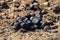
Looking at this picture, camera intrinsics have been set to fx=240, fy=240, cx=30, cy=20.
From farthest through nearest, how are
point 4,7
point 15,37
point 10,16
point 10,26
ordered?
point 4,7, point 10,16, point 10,26, point 15,37

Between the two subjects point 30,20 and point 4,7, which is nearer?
point 30,20

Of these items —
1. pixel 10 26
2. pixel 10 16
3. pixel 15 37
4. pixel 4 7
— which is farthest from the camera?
pixel 4 7

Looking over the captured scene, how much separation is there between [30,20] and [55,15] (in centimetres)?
61

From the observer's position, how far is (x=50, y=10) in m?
5.52

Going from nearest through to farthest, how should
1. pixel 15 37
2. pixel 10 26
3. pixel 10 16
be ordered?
pixel 15 37, pixel 10 26, pixel 10 16

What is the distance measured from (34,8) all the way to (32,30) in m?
0.79

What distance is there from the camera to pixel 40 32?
4871 millimetres

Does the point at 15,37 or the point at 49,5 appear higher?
the point at 49,5

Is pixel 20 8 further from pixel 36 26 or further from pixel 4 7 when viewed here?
pixel 36 26

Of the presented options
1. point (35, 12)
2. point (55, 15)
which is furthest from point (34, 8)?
point (55, 15)

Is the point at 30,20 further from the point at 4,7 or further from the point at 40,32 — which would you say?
the point at 4,7

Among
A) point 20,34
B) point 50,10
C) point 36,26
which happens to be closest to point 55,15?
point 50,10

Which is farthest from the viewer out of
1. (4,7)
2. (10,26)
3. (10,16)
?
(4,7)

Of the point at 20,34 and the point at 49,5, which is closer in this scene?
the point at 20,34
